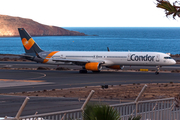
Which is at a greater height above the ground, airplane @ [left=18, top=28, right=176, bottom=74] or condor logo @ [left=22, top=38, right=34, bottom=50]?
condor logo @ [left=22, top=38, right=34, bottom=50]

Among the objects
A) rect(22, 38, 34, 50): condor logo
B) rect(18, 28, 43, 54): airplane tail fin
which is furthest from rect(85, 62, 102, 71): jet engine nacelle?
rect(22, 38, 34, 50): condor logo

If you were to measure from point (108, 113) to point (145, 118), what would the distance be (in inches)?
158

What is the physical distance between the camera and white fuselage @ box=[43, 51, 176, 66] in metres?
47.5

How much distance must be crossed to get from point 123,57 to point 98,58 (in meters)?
4.54

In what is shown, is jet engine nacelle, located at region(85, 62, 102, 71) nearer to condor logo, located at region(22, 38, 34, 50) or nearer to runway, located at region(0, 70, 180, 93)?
runway, located at region(0, 70, 180, 93)

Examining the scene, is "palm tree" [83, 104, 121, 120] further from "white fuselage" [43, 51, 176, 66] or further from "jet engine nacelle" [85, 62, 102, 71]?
"jet engine nacelle" [85, 62, 102, 71]

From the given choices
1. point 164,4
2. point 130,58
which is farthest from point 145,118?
point 130,58

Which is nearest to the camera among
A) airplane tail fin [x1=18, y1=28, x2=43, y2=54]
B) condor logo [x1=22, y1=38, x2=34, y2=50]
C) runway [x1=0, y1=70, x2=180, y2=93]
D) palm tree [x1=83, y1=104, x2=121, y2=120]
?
palm tree [x1=83, y1=104, x2=121, y2=120]

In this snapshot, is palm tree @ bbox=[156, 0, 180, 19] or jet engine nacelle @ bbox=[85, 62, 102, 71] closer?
palm tree @ bbox=[156, 0, 180, 19]

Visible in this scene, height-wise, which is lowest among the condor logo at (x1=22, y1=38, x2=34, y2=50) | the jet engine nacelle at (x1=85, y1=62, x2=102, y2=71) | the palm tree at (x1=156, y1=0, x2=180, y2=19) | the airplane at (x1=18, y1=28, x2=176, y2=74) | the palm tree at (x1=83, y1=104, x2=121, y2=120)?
the jet engine nacelle at (x1=85, y1=62, x2=102, y2=71)

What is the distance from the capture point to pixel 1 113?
1719 cm

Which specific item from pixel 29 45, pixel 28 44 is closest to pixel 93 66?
pixel 29 45

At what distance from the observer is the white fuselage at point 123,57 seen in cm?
4753

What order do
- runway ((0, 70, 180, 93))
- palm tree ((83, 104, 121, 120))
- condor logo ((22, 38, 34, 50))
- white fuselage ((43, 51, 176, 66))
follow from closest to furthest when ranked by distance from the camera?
palm tree ((83, 104, 121, 120)), runway ((0, 70, 180, 93)), white fuselage ((43, 51, 176, 66)), condor logo ((22, 38, 34, 50))
